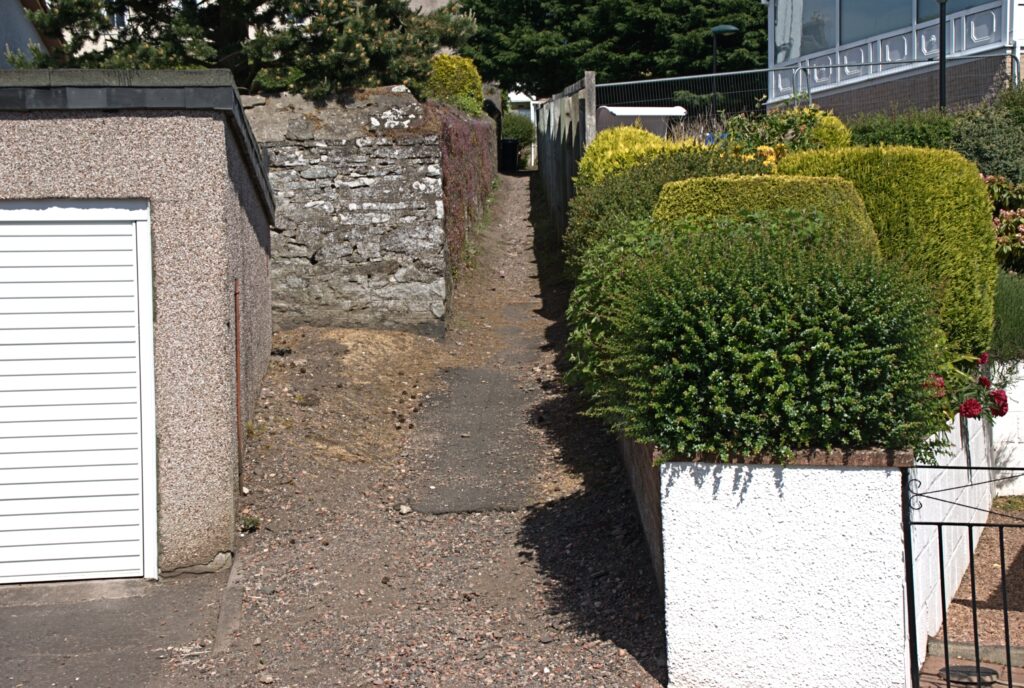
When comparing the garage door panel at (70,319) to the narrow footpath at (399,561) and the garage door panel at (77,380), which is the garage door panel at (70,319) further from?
the narrow footpath at (399,561)

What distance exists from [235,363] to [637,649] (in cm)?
324

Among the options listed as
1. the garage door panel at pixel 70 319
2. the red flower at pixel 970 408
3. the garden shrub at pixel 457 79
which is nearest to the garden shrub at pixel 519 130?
the garden shrub at pixel 457 79

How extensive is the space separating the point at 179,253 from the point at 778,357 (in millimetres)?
3633

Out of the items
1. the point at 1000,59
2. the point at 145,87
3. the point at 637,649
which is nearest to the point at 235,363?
the point at 145,87

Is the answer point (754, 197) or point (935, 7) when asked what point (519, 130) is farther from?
point (754, 197)

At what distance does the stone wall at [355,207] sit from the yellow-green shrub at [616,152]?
6.16ft

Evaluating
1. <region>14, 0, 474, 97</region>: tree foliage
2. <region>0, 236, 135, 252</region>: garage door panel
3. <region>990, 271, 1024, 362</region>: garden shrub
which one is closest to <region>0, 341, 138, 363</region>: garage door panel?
<region>0, 236, 135, 252</region>: garage door panel

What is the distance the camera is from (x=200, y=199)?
647 cm

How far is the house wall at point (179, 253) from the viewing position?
20.9 feet

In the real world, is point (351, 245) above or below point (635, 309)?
above

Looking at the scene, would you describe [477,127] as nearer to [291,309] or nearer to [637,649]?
[291,309]

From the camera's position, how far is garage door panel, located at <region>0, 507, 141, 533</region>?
21.0 feet

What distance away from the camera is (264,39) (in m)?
11.1

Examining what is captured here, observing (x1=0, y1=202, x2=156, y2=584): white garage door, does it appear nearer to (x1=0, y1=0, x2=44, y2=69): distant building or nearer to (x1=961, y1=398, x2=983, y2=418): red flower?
(x1=961, y1=398, x2=983, y2=418): red flower
